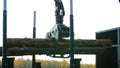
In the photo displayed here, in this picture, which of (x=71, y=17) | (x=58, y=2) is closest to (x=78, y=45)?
(x=58, y=2)

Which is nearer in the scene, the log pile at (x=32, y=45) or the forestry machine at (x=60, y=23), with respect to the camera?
the forestry machine at (x=60, y=23)

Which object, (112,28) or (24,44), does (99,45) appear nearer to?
(112,28)

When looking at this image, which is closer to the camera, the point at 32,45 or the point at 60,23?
the point at 60,23

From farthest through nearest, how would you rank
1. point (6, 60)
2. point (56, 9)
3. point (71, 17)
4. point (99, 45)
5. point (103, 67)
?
point (103, 67) < point (99, 45) < point (56, 9) < point (71, 17) < point (6, 60)

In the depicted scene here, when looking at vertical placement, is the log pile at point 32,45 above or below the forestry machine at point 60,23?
below

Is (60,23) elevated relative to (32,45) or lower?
elevated

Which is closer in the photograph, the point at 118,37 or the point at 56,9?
the point at 56,9

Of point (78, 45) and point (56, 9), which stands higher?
point (56, 9)

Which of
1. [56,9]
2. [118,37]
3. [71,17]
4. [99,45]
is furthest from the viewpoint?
[99,45]

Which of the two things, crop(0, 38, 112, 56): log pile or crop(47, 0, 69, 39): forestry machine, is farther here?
crop(0, 38, 112, 56): log pile

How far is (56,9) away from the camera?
711 cm

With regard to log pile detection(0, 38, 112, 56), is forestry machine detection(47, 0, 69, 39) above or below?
above

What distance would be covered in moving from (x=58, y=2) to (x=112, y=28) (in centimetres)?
294

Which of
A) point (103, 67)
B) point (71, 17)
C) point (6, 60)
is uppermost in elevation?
point (71, 17)
